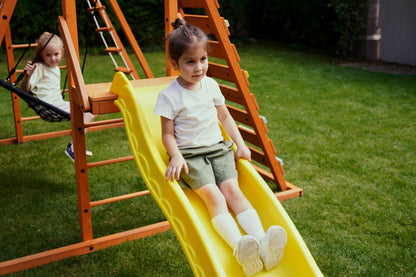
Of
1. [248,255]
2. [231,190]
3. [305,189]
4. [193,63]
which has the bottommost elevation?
[305,189]

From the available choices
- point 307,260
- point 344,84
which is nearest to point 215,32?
point 307,260

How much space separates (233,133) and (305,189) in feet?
4.67

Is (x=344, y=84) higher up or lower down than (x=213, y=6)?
lower down

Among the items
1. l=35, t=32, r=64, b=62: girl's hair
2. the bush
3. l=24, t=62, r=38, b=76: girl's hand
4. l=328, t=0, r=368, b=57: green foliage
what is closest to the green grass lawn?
l=24, t=62, r=38, b=76: girl's hand

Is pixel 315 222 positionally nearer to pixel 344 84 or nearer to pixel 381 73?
pixel 344 84

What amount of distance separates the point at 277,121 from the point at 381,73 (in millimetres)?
3463

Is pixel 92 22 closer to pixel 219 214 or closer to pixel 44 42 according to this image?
pixel 44 42

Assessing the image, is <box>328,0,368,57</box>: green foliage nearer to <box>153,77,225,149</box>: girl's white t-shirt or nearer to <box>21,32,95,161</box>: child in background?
<box>21,32,95,161</box>: child in background

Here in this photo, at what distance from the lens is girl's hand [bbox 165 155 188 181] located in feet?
7.05

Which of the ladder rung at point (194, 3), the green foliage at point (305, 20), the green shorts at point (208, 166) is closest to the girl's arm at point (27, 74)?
the ladder rung at point (194, 3)

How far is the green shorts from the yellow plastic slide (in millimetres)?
96

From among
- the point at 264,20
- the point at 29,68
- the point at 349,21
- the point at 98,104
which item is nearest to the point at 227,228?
the point at 98,104

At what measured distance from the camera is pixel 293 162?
4238 millimetres

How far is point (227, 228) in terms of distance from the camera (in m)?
2.08
